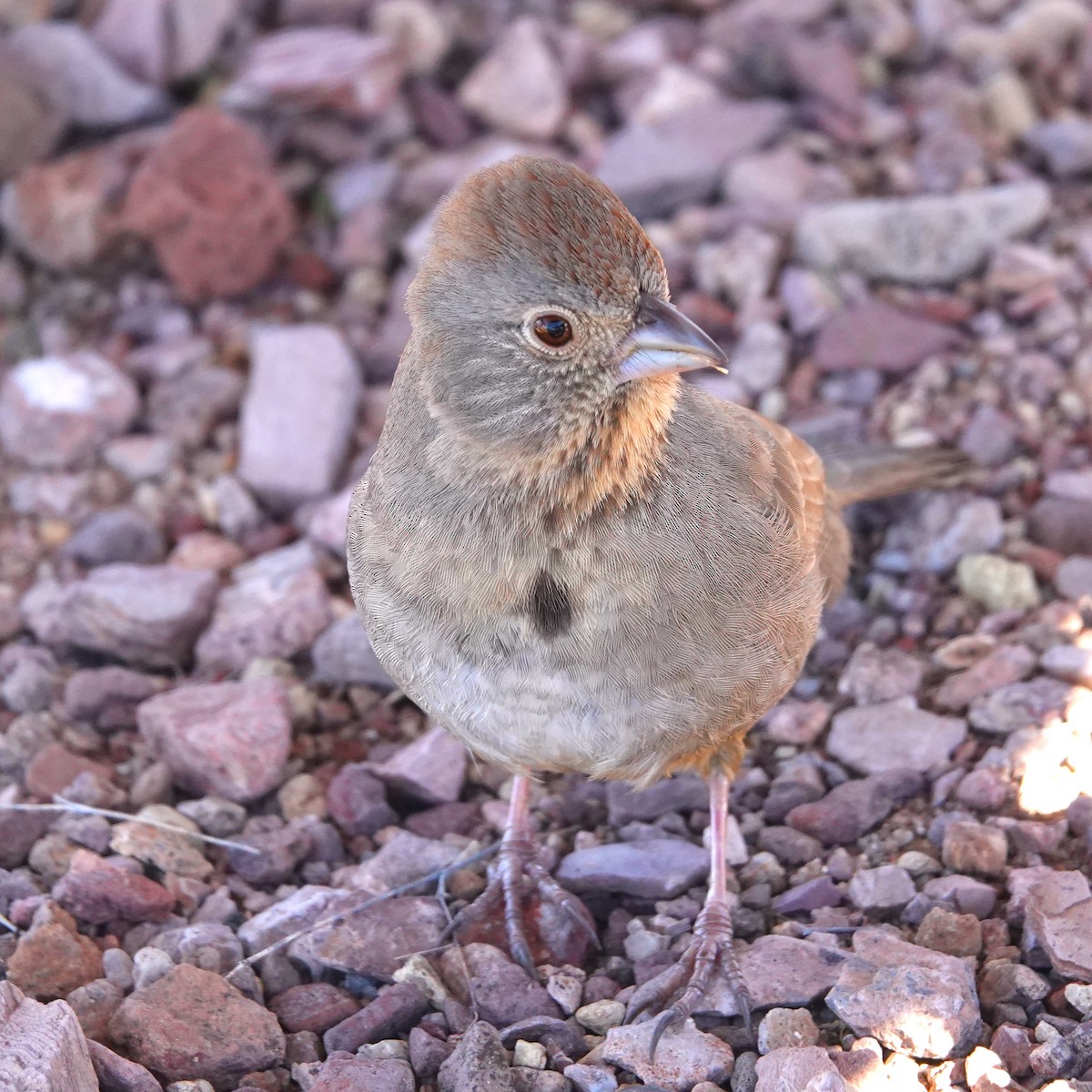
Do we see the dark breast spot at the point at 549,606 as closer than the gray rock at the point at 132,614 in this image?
Yes

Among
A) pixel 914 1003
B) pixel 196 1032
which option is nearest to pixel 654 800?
pixel 914 1003

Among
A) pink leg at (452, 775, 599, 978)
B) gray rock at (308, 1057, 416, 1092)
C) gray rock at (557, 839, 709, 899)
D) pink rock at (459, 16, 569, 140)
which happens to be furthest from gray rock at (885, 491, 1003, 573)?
pink rock at (459, 16, 569, 140)

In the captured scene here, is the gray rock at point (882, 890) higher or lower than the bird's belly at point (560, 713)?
lower

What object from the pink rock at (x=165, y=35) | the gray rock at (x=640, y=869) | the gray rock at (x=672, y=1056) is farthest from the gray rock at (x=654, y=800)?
the pink rock at (x=165, y=35)

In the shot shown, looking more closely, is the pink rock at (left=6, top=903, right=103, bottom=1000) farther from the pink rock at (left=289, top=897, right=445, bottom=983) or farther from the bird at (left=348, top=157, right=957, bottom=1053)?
the bird at (left=348, top=157, right=957, bottom=1053)

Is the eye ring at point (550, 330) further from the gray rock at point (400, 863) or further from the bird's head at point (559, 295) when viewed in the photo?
the gray rock at point (400, 863)

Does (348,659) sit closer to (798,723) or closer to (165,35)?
(798,723)
